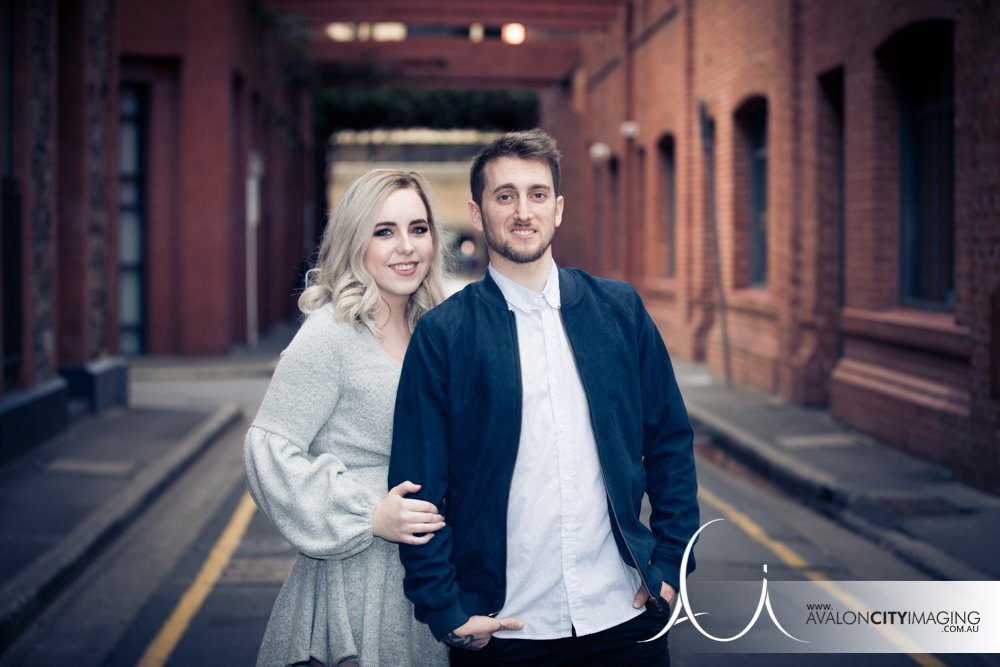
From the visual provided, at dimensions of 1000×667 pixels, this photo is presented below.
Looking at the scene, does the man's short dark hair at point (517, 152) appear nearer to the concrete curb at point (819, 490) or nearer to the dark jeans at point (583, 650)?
the dark jeans at point (583, 650)

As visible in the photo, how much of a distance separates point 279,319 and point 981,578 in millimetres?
23080

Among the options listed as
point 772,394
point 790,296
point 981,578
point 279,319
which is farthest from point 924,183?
point 279,319

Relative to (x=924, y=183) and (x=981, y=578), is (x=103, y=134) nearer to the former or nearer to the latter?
(x=924, y=183)

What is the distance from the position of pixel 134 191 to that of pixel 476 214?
57.5 ft

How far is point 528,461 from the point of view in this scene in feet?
A: 9.45

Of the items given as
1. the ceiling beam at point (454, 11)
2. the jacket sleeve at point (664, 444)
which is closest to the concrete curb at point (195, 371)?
the ceiling beam at point (454, 11)

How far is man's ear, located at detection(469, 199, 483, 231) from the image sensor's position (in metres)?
3.05

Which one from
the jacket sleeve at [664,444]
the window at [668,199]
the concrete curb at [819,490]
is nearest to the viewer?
the jacket sleeve at [664,444]

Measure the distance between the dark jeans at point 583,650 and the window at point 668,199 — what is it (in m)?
18.6

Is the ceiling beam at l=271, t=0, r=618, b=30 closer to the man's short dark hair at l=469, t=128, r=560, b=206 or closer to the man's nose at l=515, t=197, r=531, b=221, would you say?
the man's short dark hair at l=469, t=128, r=560, b=206

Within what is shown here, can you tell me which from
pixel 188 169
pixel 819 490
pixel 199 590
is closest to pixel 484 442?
pixel 199 590

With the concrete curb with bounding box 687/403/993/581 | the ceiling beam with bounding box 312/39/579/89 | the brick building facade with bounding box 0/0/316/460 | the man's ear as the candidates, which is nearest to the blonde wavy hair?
the man's ear

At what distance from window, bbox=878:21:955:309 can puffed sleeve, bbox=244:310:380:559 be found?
836 cm

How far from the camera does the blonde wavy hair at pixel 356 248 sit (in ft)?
10.4
